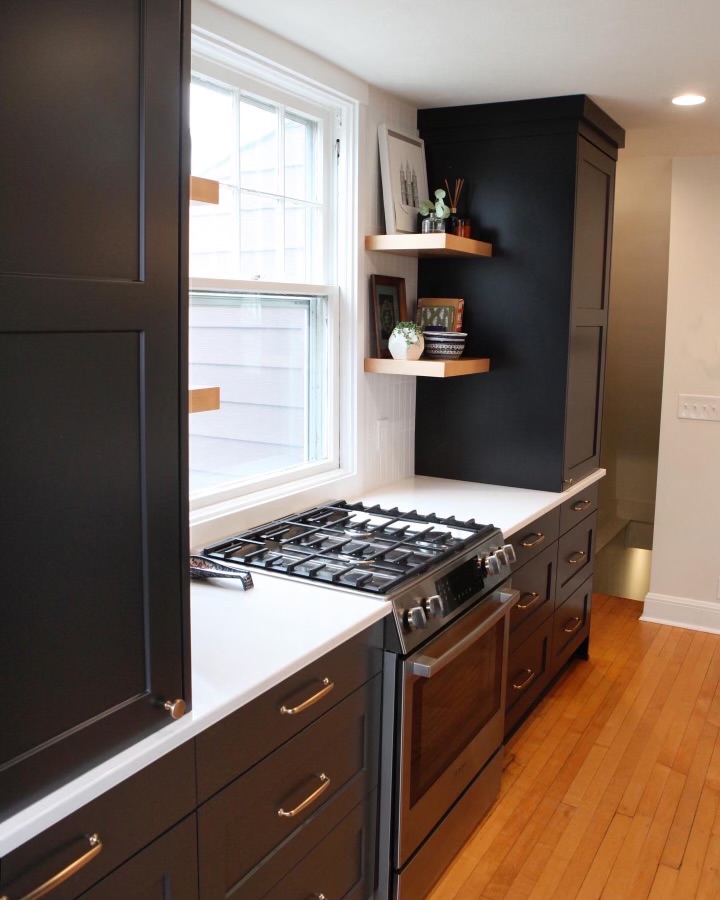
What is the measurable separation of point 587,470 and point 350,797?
6.91 ft

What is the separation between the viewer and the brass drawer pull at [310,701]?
1730 mm

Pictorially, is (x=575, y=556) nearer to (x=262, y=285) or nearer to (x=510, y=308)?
(x=510, y=308)

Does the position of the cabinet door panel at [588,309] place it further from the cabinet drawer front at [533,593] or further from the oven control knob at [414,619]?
the oven control knob at [414,619]

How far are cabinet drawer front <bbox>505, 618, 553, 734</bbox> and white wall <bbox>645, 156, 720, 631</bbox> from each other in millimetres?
1314

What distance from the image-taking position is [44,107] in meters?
1.12

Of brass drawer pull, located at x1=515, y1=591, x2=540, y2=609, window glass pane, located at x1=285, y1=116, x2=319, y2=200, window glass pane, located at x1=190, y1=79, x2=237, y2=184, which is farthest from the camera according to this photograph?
brass drawer pull, located at x1=515, y1=591, x2=540, y2=609

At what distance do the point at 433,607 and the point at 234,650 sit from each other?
623 mm

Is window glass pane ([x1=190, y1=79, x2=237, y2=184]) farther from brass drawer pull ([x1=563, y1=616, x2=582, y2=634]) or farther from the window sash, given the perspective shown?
brass drawer pull ([x1=563, y1=616, x2=582, y2=634])

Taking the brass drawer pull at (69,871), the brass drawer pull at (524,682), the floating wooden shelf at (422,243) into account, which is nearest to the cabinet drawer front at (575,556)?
the brass drawer pull at (524,682)

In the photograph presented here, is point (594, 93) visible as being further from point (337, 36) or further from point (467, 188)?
point (337, 36)

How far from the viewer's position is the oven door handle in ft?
6.86

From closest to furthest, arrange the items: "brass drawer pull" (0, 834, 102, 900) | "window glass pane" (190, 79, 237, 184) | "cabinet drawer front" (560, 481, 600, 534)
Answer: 1. "brass drawer pull" (0, 834, 102, 900)
2. "window glass pane" (190, 79, 237, 184)
3. "cabinet drawer front" (560, 481, 600, 534)

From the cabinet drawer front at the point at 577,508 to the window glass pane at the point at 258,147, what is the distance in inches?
65.9

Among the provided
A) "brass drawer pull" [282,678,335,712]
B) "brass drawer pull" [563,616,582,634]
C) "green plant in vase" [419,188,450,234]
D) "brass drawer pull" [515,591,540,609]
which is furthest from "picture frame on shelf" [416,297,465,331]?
"brass drawer pull" [282,678,335,712]
